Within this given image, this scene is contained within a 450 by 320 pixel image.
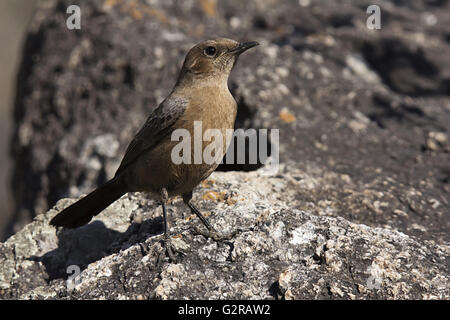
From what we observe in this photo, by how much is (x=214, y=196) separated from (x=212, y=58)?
1068 mm

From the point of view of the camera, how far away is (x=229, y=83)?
5707mm

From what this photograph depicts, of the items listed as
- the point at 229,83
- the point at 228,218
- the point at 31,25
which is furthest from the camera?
the point at 31,25

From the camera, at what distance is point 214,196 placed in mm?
4277

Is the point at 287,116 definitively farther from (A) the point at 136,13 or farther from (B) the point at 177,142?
(A) the point at 136,13

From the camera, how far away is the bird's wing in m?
4.05

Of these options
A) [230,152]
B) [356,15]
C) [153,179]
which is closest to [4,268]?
[153,179]

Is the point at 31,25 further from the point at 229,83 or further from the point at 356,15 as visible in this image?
the point at 356,15

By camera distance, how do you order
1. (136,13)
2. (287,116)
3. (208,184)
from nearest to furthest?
(208,184) < (287,116) < (136,13)

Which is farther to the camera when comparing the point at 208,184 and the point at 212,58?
the point at 208,184

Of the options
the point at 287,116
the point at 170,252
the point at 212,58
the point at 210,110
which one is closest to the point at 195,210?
the point at 170,252

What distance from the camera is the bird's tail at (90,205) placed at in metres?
4.16

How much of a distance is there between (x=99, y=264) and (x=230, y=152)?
1884 millimetres

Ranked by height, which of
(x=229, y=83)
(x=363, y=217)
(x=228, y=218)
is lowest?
(x=363, y=217)

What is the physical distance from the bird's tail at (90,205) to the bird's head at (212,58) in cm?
103
